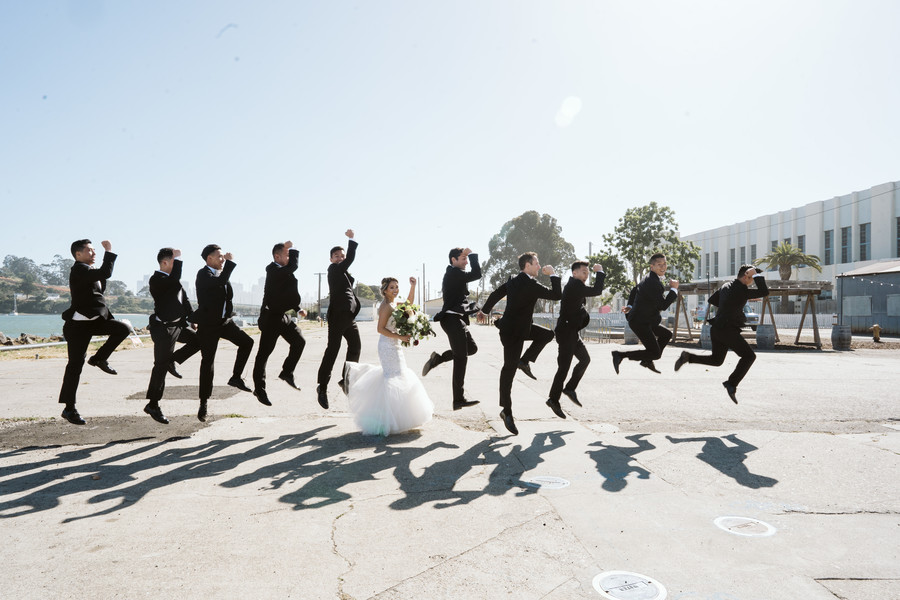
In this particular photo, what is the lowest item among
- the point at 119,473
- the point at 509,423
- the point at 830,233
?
the point at 119,473

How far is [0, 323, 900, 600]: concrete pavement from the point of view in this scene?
2908 millimetres

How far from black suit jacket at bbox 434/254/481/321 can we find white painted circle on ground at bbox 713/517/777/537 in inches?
153

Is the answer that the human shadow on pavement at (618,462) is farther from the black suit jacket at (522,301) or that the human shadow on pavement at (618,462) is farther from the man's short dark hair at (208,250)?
the man's short dark hair at (208,250)

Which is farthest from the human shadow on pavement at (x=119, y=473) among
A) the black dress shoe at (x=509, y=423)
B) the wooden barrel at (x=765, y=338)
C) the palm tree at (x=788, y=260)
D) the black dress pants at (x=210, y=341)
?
the palm tree at (x=788, y=260)

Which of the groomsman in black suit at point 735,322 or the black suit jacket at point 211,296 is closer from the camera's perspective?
the black suit jacket at point 211,296

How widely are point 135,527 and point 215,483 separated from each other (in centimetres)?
97

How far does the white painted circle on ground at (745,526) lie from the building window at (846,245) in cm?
5957

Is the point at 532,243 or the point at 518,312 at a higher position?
the point at 532,243

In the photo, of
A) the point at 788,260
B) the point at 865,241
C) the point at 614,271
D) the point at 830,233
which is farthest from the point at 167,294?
the point at 830,233

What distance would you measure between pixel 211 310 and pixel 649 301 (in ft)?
18.8

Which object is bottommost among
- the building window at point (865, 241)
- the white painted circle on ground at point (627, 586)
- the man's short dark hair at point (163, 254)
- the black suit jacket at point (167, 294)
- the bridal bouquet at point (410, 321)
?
the white painted circle on ground at point (627, 586)

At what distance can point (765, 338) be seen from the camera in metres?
22.2

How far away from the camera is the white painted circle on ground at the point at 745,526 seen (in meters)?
3.54

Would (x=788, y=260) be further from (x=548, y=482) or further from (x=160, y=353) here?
(x=160, y=353)
